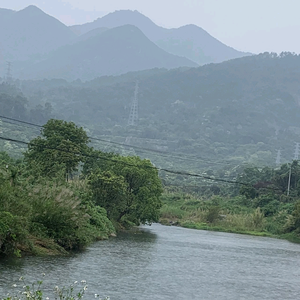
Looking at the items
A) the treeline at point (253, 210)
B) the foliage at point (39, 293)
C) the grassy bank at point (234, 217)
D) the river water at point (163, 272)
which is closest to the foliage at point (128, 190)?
the river water at point (163, 272)

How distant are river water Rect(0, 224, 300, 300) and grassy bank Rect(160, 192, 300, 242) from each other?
25.6m

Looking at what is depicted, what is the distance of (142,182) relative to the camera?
175 ft

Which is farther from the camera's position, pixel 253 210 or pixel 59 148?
pixel 253 210

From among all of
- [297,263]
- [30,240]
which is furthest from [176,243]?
[30,240]

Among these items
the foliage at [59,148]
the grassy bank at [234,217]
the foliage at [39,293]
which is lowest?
the grassy bank at [234,217]

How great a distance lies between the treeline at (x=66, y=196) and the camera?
2528 centimetres

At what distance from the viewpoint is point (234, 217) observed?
7138 centimetres

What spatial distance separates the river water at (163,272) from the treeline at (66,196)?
1204mm

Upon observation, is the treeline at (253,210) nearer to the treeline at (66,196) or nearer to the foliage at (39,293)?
the treeline at (66,196)

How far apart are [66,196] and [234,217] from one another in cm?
4454

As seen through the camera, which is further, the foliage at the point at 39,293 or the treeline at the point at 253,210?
the treeline at the point at 253,210

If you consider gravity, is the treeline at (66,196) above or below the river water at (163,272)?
above

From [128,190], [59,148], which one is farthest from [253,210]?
[59,148]

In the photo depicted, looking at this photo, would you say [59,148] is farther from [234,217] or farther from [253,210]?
[253,210]
